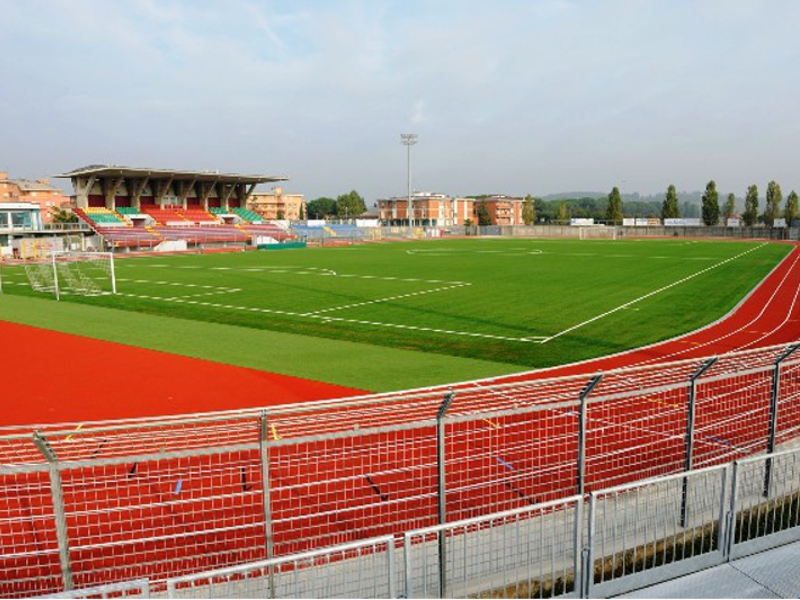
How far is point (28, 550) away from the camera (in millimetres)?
6691

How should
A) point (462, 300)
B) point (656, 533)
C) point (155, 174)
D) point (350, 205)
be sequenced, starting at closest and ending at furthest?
point (656, 533) → point (462, 300) → point (155, 174) → point (350, 205)

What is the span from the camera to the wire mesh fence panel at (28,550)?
5.98 metres

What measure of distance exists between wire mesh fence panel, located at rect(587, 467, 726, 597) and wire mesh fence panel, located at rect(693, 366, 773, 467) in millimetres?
1390

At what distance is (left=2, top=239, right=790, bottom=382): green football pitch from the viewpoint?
18.0 metres

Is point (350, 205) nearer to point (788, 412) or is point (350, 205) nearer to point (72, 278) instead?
point (72, 278)

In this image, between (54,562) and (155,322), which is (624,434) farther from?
(155,322)

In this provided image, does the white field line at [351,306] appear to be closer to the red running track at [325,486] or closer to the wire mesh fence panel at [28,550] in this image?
the red running track at [325,486]

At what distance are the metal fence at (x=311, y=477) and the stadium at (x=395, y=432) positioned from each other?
1.7 inches

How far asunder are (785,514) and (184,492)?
7212 mm

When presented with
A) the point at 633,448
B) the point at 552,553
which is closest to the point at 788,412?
the point at 633,448

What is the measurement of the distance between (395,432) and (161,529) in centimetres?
353

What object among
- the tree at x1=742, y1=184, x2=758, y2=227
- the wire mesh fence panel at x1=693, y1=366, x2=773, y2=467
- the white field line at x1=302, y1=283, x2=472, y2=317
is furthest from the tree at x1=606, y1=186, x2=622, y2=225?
the wire mesh fence panel at x1=693, y1=366, x2=773, y2=467

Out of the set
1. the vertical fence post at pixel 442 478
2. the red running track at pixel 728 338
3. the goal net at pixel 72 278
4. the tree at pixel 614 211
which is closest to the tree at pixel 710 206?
the tree at pixel 614 211

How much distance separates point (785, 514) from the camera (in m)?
7.25
